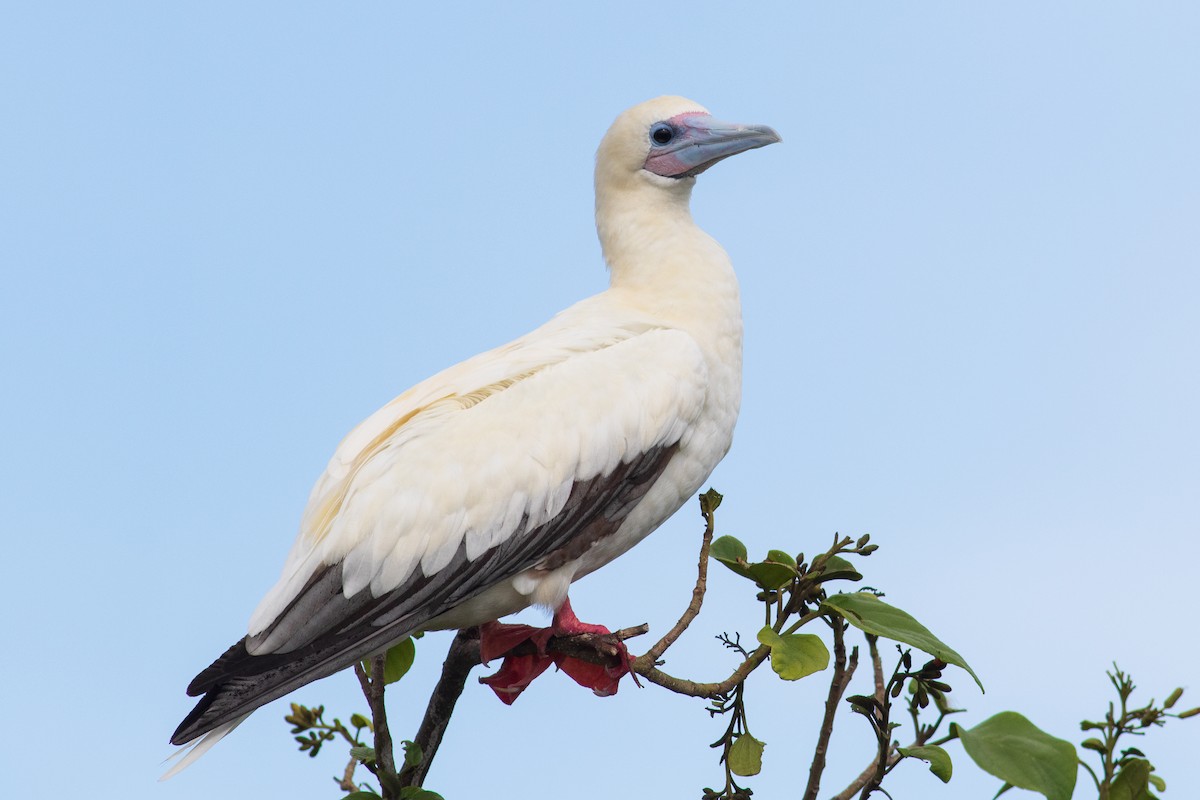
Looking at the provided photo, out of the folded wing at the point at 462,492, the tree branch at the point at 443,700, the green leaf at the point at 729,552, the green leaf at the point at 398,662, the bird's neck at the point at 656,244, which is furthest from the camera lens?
the bird's neck at the point at 656,244

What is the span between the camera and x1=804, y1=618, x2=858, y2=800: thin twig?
4395mm

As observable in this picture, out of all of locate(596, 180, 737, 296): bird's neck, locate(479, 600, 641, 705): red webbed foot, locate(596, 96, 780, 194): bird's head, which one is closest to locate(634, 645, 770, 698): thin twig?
locate(479, 600, 641, 705): red webbed foot

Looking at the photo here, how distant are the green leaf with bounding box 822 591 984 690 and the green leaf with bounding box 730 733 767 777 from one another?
0.53 meters

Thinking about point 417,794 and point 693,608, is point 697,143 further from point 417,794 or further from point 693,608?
point 417,794

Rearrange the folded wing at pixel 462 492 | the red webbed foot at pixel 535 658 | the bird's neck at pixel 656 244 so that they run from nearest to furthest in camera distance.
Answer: the folded wing at pixel 462 492 < the red webbed foot at pixel 535 658 < the bird's neck at pixel 656 244

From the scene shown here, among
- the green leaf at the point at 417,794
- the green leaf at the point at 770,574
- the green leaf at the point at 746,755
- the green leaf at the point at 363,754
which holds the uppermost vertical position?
the green leaf at the point at 770,574

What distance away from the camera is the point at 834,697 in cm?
443

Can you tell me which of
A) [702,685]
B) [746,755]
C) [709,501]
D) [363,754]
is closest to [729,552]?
[709,501]

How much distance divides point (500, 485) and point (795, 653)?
4.36 ft

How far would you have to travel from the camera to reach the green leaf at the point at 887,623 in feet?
13.6

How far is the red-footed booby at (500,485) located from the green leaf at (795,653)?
A: 1.09 metres

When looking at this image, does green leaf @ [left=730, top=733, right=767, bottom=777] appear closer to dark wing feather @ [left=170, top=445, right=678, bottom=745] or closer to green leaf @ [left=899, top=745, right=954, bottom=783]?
green leaf @ [left=899, top=745, right=954, bottom=783]

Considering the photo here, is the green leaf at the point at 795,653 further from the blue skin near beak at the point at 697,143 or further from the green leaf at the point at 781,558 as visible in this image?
the blue skin near beak at the point at 697,143

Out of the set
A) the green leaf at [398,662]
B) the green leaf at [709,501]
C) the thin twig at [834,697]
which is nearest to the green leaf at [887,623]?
the thin twig at [834,697]
